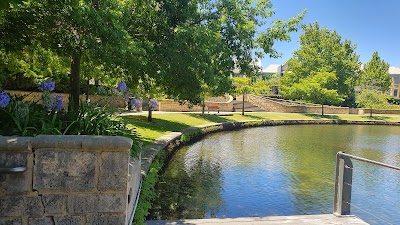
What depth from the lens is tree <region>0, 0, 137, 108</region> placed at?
7.06 metres

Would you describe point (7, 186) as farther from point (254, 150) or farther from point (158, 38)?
point (254, 150)

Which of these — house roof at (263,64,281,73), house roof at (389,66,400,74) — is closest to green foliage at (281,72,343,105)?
house roof at (263,64,281,73)

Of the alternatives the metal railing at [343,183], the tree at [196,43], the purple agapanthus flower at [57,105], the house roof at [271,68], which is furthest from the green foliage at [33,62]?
the house roof at [271,68]

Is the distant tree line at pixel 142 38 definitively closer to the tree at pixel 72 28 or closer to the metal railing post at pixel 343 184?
the tree at pixel 72 28

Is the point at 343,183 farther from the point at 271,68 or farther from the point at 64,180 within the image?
the point at 271,68

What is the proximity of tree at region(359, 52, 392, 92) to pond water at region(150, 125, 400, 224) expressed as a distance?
1821 inches

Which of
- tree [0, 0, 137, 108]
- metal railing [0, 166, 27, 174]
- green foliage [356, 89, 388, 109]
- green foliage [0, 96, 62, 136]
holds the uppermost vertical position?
tree [0, 0, 137, 108]

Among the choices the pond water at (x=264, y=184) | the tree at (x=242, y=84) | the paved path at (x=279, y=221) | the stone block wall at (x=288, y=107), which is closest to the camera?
the paved path at (x=279, y=221)

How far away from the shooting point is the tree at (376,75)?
56812 millimetres

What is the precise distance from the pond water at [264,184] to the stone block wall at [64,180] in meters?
3.16

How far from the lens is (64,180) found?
10.5 feet

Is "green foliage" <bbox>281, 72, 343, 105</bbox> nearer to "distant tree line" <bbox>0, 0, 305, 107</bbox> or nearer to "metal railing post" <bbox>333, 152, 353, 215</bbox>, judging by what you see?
"distant tree line" <bbox>0, 0, 305, 107</bbox>

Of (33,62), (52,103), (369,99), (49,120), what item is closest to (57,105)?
(52,103)

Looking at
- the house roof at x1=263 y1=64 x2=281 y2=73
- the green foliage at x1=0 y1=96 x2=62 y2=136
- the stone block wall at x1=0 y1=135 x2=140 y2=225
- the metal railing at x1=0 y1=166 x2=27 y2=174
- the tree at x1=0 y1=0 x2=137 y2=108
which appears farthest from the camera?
the house roof at x1=263 y1=64 x2=281 y2=73
